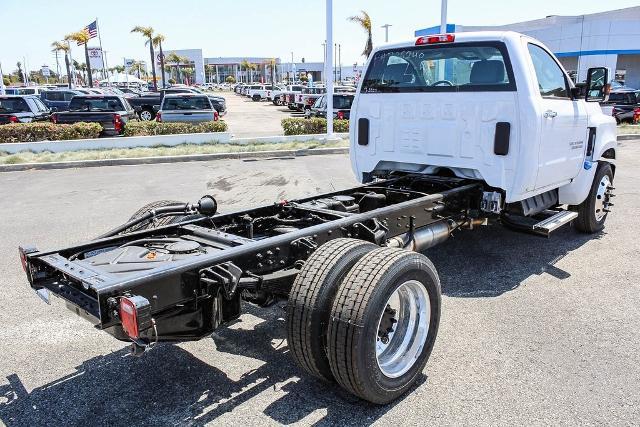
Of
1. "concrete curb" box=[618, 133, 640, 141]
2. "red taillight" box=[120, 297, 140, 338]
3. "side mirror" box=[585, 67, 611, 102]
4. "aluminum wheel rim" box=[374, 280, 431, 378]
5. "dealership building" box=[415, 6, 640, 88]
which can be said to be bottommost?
"concrete curb" box=[618, 133, 640, 141]

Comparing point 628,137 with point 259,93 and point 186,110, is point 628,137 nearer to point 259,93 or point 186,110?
point 186,110

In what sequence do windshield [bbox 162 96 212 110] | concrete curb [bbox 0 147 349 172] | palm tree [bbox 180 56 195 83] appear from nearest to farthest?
1. concrete curb [bbox 0 147 349 172]
2. windshield [bbox 162 96 212 110]
3. palm tree [bbox 180 56 195 83]

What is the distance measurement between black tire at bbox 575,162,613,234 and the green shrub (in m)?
13.9

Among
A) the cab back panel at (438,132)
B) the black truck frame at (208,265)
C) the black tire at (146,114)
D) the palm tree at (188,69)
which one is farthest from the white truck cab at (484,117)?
the palm tree at (188,69)

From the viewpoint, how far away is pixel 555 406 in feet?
10.6

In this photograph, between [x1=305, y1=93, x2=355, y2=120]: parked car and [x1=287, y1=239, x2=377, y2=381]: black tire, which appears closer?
[x1=287, y1=239, x2=377, y2=381]: black tire

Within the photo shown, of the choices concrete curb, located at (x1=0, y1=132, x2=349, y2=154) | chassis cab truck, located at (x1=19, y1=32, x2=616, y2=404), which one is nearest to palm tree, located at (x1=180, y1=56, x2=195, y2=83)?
concrete curb, located at (x1=0, y1=132, x2=349, y2=154)

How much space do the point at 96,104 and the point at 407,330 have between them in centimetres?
1738

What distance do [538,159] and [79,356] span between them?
4.40 meters

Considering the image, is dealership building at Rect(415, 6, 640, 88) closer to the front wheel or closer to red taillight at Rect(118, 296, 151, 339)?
the front wheel

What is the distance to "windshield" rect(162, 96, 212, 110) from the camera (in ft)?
57.9

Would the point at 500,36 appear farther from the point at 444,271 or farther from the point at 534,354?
the point at 534,354

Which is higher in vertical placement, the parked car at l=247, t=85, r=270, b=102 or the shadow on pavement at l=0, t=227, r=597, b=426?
the parked car at l=247, t=85, r=270, b=102

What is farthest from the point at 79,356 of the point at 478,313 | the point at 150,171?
the point at 150,171
